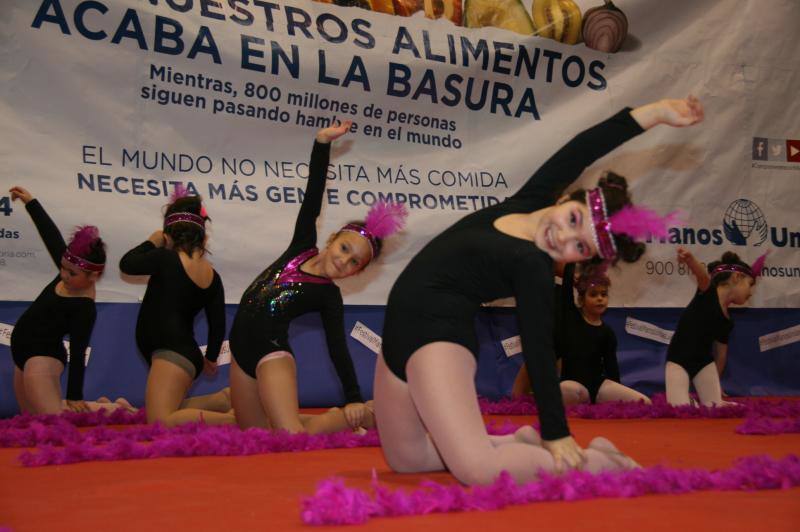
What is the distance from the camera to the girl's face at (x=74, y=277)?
16.5 ft

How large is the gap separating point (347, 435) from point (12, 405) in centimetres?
249

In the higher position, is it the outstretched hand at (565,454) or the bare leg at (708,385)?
the outstretched hand at (565,454)

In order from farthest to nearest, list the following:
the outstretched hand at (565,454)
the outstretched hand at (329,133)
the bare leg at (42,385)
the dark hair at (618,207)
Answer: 1. the bare leg at (42,385)
2. the outstretched hand at (329,133)
3. the dark hair at (618,207)
4. the outstretched hand at (565,454)

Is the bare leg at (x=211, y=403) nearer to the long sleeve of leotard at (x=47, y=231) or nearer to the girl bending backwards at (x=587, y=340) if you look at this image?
the long sleeve of leotard at (x=47, y=231)

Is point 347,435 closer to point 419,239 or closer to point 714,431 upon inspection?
point 714,431

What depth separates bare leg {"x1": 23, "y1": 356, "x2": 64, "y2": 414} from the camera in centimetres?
494

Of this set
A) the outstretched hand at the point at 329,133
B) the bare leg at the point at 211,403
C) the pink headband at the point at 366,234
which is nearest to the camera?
the pink headband at the point at 366,234

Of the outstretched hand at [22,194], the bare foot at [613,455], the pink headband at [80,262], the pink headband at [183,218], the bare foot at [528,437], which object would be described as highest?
the outstretched hand at [22,194]

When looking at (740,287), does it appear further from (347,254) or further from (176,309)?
(176,309)

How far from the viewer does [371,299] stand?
6.23 m

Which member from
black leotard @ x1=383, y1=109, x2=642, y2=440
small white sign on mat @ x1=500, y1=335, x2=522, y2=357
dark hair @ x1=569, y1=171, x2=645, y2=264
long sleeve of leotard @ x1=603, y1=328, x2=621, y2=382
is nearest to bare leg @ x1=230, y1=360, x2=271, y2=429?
black leotard @ x1=383, y1=109, x2=642, y2=440

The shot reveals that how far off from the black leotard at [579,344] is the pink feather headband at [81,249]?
314cm

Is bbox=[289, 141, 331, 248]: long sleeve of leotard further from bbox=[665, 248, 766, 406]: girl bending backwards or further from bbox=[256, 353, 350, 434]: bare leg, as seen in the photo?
bbox=[665, 248, 766, 406]: girl bending backwards

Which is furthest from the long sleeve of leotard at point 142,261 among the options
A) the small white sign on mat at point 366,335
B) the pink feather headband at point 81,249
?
the small white sign on mat at point 366,335
